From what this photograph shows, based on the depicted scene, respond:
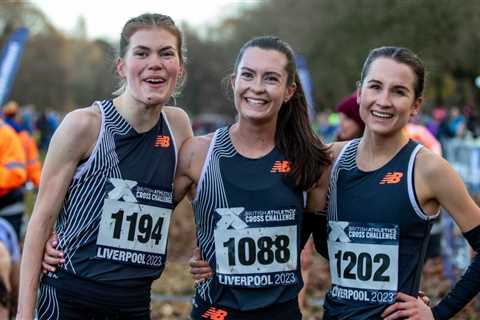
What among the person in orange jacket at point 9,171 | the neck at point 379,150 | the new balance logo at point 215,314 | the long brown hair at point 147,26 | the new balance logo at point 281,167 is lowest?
the new balance logo at point 215,314

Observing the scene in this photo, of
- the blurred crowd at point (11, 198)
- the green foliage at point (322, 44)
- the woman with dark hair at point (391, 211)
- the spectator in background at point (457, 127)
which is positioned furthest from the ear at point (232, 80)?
the spectator in background at point (457, 127)

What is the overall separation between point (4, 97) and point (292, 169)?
1228 cm

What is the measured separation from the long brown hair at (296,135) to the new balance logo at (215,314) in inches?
26.2

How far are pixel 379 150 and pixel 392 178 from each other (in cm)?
18

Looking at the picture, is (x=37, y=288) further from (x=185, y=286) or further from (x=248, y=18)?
(x=248, y=18)

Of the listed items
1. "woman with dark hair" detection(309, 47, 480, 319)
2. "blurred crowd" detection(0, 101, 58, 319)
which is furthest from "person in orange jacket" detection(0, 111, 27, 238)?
"woman with dark hair" detection(309, 47, 480, 319)

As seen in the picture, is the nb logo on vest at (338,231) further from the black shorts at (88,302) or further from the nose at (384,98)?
the black shorts at (88,302)

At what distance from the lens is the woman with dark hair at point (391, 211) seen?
3.15 m

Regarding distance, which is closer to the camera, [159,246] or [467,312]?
[159,246]

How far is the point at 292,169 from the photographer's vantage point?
3.33 m

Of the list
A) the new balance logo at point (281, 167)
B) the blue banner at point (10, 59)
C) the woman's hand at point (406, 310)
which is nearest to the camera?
the woman's hand at point (406, 310)

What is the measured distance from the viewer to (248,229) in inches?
127

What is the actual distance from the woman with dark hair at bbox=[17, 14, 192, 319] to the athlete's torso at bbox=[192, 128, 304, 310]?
25 cm

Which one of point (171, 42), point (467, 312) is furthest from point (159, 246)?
point (467, 312)
